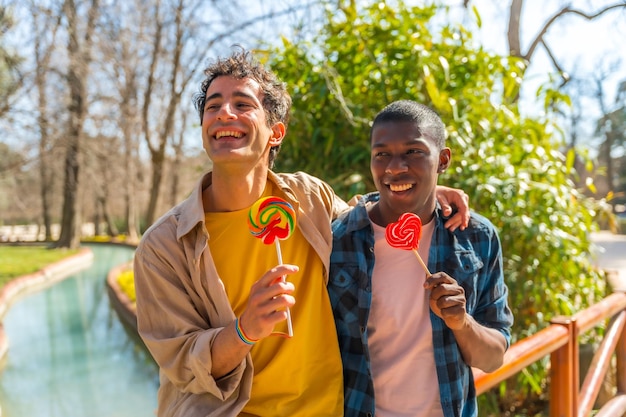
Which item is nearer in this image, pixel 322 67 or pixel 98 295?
pixel 322 67

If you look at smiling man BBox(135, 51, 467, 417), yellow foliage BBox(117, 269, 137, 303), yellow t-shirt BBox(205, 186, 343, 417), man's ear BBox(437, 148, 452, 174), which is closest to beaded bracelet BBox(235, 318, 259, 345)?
smiling man BBox(135, 51, 467, 417)

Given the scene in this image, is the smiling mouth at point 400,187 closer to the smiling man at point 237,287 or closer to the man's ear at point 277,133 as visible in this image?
the smiling man at point 237,287

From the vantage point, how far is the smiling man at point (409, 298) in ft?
5.49

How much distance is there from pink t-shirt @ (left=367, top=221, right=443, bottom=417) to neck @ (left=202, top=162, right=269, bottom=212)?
44 cm

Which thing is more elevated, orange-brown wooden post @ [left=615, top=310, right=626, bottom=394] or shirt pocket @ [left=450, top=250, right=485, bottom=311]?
shirt pocket @ [left=450, top=250, right=485, bottom=311]

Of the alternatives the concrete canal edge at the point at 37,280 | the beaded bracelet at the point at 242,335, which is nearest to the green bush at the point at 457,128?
the beaded bracelet at the point at 242,335

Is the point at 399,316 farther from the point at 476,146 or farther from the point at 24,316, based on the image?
the point at 24,316

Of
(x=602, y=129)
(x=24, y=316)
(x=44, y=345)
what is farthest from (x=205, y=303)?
(x=602, y=129)

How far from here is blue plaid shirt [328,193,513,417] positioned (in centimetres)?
167

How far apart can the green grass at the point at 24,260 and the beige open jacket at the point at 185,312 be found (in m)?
12.8

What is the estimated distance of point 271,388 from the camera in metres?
1.62

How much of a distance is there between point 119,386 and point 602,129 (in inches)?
1364

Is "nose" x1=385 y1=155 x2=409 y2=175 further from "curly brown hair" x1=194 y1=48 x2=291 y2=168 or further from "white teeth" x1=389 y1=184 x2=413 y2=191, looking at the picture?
"curly brown hair" x1=194 y1=48 x2=291 y2=168

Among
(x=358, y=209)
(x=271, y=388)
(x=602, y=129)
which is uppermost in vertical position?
(x=602, y=129)
